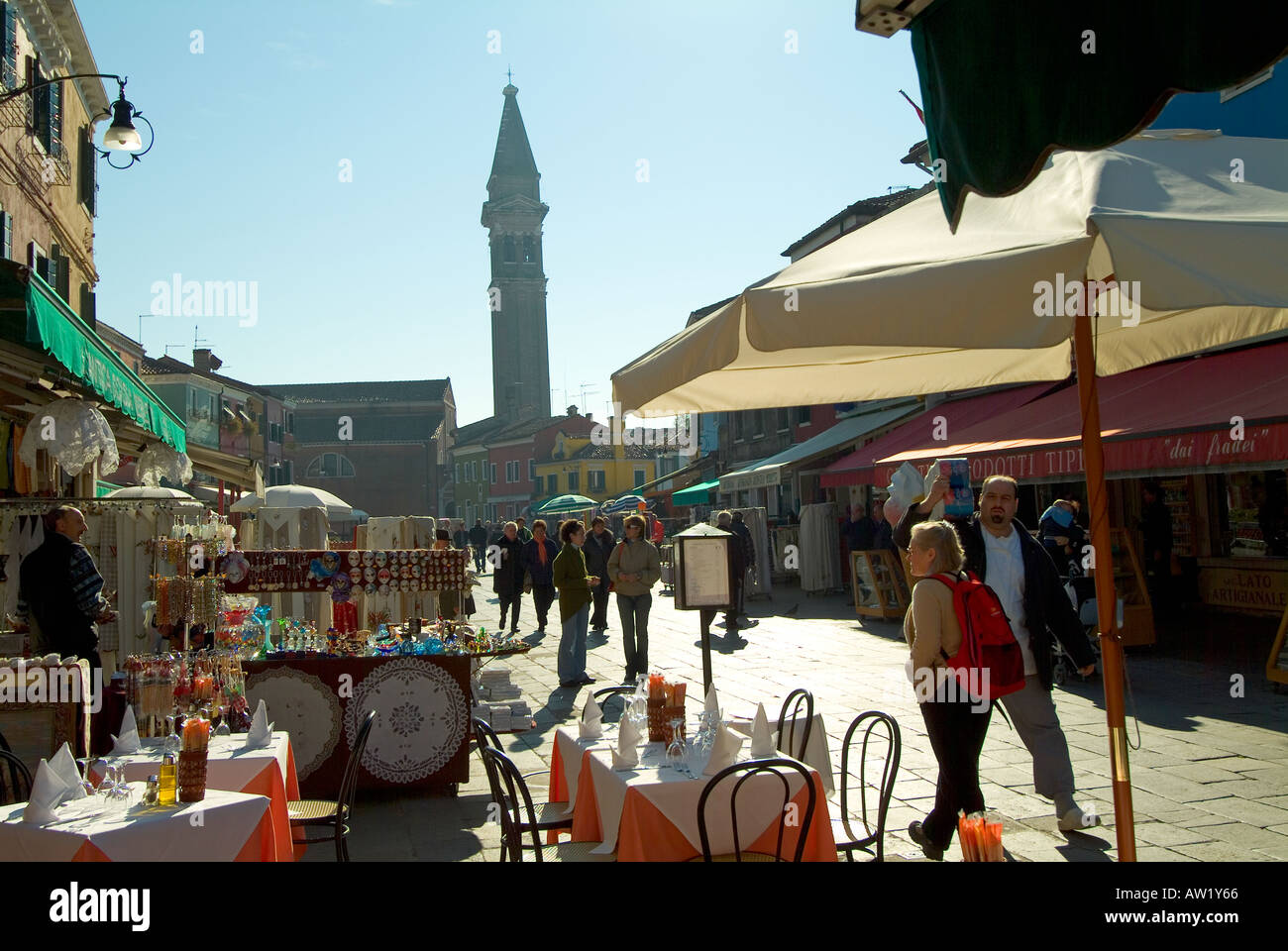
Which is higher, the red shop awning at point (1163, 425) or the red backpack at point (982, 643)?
the red shop awning at point (1163, 425)

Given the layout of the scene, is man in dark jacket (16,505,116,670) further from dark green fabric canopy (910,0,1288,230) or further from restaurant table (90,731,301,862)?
dark green fabric canopy (910,0,1288,230)

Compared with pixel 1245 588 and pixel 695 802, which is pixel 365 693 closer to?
pixel 695 802

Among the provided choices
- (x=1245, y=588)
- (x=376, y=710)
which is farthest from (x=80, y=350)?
(x=1245, y=588)

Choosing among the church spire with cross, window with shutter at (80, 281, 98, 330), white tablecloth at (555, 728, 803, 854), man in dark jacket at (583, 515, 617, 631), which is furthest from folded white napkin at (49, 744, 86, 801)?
the church spire with cross

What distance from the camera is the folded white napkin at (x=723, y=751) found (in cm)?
427

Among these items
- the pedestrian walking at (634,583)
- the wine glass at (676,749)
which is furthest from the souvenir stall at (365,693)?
the pedestrian walking at (634,583)

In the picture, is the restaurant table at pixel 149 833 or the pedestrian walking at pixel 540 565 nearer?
the restaurant table at pixel 149 833

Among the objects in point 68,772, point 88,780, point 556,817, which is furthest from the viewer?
point 556,817

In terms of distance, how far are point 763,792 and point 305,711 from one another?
3.73 meters

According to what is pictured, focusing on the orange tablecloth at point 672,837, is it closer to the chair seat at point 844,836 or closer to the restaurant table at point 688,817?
the restaurant table at point 688,817

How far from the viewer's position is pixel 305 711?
6.86 m

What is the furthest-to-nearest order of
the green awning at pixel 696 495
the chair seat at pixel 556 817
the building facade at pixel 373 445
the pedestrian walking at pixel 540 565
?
the building facade at pixel 373 445 → the green awning at pixel 696 495 → the pedestrian walking at pixel 540 565 → the chair seat at pixel 556 817

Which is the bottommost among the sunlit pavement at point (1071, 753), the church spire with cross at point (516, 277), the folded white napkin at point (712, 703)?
the sunlit pavement at point (1071, 753)
